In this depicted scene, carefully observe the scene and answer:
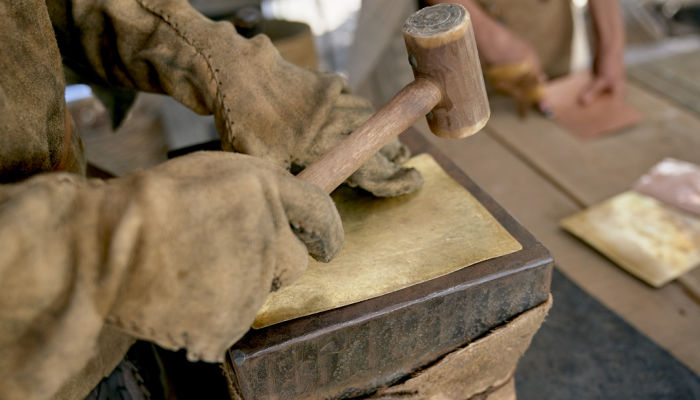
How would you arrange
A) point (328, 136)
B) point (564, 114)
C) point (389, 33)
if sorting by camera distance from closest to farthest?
point (328, 136) → point (564, 114) → point (389, 33)

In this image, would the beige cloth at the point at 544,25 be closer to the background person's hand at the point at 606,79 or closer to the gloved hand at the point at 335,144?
the background person's hand at the point at 606,79

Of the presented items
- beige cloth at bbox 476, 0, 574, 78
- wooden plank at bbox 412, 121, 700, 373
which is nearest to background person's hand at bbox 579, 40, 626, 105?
beige cloth at bbox 476, 0, 574, 78

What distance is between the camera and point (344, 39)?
3.90 meters

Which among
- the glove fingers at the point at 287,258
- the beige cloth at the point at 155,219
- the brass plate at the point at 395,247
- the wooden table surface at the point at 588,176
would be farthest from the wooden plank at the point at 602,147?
the glove fingers at the point at 287,258

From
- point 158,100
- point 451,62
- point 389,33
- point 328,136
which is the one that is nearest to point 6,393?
point 328,136

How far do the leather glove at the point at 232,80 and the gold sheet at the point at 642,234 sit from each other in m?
0.58

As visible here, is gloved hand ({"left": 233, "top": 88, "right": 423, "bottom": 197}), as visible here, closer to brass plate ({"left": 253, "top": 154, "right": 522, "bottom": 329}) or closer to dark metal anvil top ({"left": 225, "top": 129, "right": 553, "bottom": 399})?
brass plate ({"left": 253, "top": 154, "right": 522, "bottom": 329})

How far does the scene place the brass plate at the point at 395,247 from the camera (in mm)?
761

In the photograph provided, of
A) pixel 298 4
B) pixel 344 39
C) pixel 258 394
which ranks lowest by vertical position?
pixel 344 39

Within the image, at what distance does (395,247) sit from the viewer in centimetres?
83

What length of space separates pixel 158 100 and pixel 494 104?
1.73 m

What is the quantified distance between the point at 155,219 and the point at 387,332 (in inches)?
14.0

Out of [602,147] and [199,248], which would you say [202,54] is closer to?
[199,248]

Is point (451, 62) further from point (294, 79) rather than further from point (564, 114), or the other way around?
point (564, 114)
